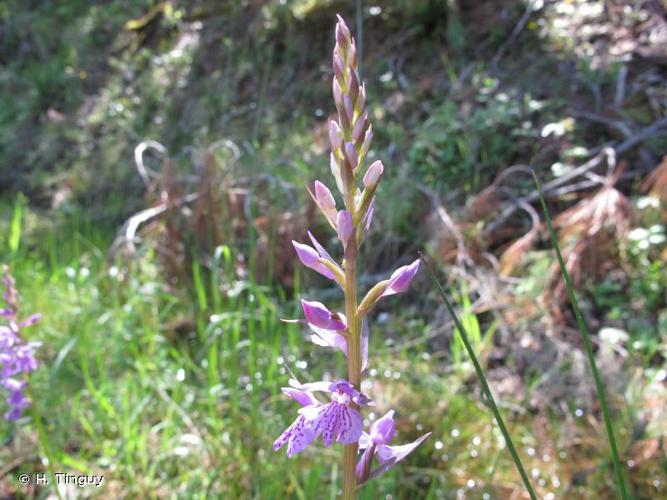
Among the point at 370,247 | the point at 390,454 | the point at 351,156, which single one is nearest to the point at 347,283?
the point at 351,156

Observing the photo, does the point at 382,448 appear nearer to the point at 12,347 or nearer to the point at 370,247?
the point at 12,347

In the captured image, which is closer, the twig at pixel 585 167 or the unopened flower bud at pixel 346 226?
the unopened flower bud at pixel 346 226

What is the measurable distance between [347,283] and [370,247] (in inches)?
116

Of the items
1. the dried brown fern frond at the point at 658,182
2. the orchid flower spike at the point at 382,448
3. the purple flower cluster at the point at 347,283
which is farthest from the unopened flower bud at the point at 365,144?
the dried brown fern frond at the point at 658,182

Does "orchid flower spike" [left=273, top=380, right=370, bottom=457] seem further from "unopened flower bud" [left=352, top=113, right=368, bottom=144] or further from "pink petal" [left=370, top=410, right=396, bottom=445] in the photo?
"unopened flower bud" [left=352, top=113, right=368, bottom=144]

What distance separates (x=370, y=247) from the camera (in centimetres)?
371

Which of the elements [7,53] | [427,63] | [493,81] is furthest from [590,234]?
[7,53]

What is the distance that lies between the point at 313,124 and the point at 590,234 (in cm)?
237

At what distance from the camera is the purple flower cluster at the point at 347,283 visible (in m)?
0.77

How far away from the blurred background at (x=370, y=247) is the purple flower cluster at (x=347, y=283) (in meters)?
0.59

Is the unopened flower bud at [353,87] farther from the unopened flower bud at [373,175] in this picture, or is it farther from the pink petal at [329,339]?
the pink petal at [329,339]

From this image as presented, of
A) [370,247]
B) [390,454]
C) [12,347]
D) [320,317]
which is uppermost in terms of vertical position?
[320,317]

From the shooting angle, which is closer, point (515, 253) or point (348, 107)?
point (348, 107)

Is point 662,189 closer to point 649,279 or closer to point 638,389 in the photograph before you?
point 649,279
